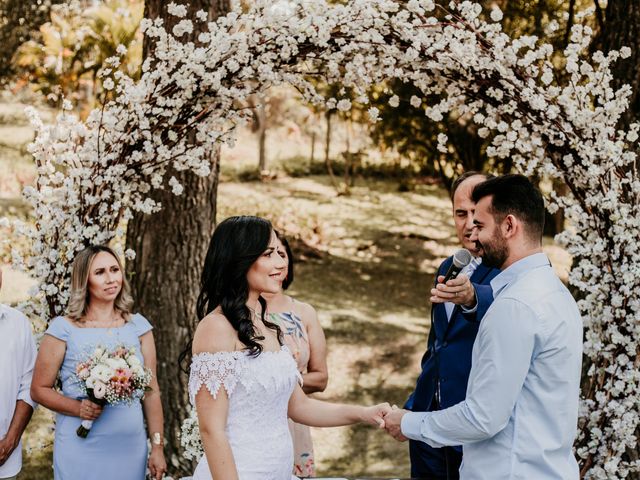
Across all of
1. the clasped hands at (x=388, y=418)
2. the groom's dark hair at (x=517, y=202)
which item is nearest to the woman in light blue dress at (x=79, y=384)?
the clasped hands at (x=388, y=418)

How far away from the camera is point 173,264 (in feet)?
18.4

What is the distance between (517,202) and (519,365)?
617 mm

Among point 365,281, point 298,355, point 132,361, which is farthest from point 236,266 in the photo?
point 365,281

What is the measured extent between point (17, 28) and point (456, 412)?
14894 mm

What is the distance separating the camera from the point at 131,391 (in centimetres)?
365

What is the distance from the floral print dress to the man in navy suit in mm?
711

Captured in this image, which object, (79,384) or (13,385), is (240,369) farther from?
(13,385)

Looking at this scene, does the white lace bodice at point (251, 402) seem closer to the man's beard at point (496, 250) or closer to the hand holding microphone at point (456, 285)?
the hand holding microphone at point (456, 285)

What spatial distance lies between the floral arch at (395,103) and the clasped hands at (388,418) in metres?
1.60

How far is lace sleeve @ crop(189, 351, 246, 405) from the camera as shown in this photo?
9.14 feet

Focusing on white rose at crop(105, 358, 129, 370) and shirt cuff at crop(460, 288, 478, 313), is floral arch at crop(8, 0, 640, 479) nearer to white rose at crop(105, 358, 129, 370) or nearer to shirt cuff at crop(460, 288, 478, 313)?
white rose at crop(105, 358, 129, 370)

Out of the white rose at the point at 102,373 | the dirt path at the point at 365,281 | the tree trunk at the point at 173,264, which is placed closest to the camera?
the white rose at the point at 102,373

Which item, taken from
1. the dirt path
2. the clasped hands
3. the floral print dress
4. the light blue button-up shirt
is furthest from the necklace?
the dirt path

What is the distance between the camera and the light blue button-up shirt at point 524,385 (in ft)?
8.52
